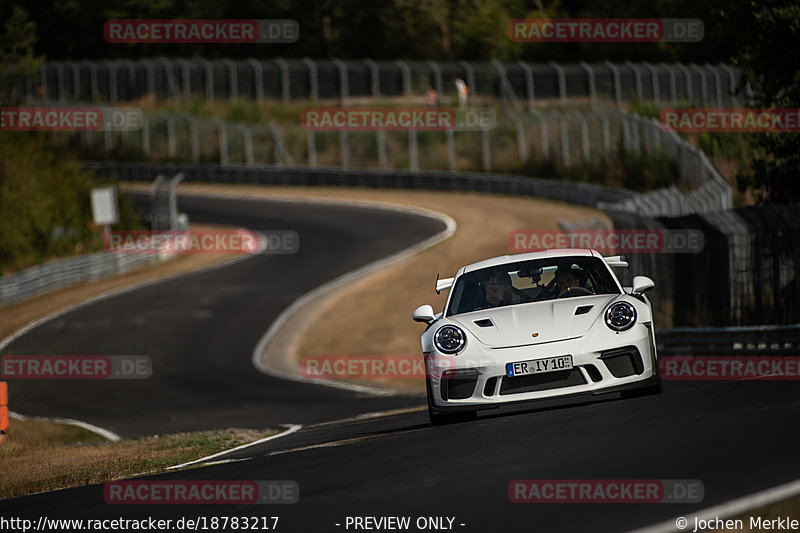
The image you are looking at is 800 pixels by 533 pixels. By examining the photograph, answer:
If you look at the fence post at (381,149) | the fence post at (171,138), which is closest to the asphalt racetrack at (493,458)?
the fence post at (381,149)

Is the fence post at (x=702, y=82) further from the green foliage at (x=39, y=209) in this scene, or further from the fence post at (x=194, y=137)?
the fence post at (x=194, y=137)

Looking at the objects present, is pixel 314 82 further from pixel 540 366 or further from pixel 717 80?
pixel 540 366

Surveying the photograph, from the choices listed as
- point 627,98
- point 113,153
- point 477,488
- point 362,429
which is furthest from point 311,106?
point 477,488

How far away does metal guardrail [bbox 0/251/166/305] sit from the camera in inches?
1404

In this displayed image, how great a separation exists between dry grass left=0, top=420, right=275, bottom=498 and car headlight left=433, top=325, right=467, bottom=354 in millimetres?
2792

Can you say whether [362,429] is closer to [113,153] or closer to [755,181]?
[755,181]

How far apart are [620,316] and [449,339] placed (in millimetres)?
1401

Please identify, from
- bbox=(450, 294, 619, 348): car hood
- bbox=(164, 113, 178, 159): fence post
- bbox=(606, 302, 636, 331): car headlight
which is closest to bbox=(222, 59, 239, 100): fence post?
bbox=(164, 113, 178, 159): fence post

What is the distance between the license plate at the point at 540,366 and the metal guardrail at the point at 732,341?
18.9 feet

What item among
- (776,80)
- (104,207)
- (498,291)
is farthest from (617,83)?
(498,291)

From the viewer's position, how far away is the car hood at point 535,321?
9828 millimetres

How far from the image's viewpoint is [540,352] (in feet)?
31.9

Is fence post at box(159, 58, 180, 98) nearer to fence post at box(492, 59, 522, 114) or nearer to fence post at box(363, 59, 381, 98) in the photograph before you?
fence post at box(363, 59, 381, 98)

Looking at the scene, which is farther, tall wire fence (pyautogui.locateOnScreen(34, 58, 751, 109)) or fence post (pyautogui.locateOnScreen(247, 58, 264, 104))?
fence post (pyautogui.locateOnScreen(247, 58, 264, 104))
